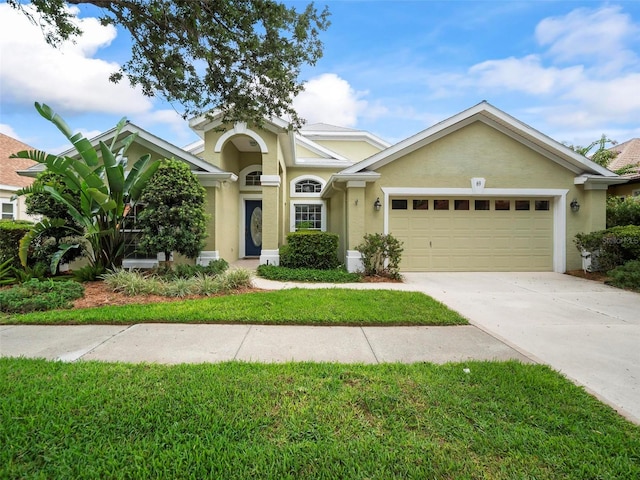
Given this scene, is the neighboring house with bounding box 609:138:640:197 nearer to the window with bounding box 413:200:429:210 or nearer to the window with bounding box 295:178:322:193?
the window with bounding box 413:200:429:210

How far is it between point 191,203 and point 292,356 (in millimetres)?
5940

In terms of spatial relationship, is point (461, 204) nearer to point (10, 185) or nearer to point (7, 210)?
point (10, 185)

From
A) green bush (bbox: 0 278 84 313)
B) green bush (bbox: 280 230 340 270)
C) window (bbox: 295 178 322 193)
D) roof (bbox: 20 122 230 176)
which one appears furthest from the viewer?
window (bbox: 295 178 322 193)

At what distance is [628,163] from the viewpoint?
685 inches

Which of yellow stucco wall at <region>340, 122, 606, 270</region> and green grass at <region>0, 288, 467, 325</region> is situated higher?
yellow stucco wall at <region>340, 122, 606, 270</region>

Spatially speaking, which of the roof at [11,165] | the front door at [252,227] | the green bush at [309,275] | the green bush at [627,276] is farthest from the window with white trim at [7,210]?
the green bush at [627,276]

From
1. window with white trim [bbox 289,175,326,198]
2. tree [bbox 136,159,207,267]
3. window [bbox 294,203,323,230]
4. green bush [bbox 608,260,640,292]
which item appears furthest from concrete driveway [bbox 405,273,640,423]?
window with white trim [bbox 289,175,326,198]

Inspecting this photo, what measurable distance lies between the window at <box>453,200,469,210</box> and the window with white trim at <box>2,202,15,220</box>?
2020cm

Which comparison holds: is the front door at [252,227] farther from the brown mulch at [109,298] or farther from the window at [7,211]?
the window at [7,211]

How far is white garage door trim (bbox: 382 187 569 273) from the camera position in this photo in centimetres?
1046

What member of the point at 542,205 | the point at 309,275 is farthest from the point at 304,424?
the point at 542,205

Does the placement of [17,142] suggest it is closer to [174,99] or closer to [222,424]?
[174,99]

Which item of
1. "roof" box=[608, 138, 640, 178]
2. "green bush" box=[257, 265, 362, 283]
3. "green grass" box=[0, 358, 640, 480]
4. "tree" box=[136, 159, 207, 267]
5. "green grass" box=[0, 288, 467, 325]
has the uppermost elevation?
"roof" box=[608, 138, 640, 178]

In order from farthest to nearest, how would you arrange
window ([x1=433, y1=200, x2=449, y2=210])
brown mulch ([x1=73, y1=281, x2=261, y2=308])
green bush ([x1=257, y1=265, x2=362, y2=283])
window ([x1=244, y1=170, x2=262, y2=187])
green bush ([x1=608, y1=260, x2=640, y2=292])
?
window ([x1=244, y1=170, x2=262, y2=187])
window ([x1=433, y1=200, x2=449, y2=210])
green bush ([x1=257, y1=265, x2=362, y2=283])
green bush ([x1=608, y1=260, x2=640, y2=292])
brown mulch ([x1=73, y1=281, x2=261, y2=308])
